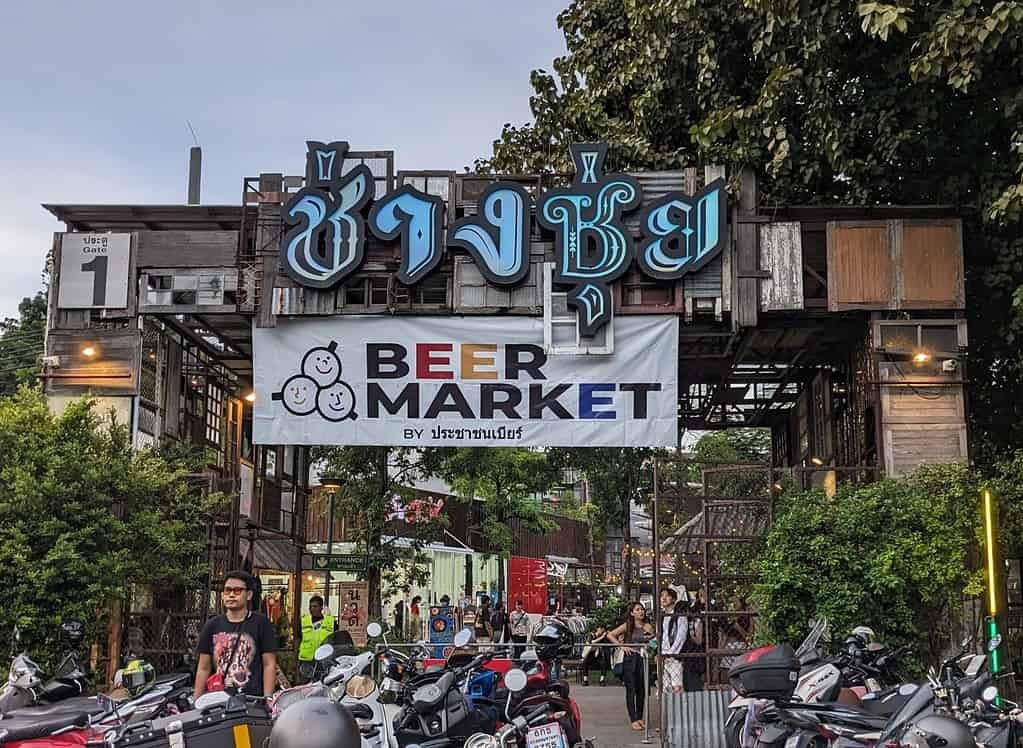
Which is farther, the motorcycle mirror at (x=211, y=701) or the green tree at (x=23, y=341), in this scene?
the green tree at (x=23, y=341)

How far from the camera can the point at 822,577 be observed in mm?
14688

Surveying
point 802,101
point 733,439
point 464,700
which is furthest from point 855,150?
point 733,439

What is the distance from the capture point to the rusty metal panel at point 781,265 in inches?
714

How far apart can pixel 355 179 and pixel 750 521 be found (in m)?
7.68

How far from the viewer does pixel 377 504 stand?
27.2 m

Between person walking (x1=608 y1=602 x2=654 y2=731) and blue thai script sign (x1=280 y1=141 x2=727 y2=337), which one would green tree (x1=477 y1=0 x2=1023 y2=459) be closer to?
blue thai script sign (x1=280 y1=141 x2=727 y2=337)

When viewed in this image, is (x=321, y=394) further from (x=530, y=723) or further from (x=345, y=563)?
(x=530, y=723)

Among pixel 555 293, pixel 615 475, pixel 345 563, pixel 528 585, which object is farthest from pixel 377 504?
pixel 615 475

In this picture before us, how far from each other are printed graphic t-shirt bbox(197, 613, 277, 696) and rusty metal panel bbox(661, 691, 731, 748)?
6.03 metres

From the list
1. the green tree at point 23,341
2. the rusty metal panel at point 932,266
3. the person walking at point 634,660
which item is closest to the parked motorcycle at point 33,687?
the person walking at point 634,660

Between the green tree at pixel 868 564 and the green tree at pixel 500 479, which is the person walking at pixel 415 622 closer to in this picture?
the green tree at pixel 500 479

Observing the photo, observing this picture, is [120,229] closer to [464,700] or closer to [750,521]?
[750,521]

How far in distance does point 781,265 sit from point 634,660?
248 inches

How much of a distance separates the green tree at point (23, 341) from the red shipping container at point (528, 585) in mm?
16843
